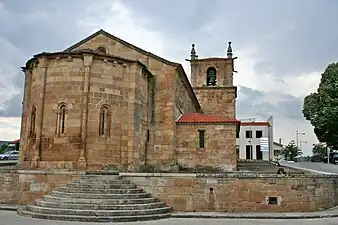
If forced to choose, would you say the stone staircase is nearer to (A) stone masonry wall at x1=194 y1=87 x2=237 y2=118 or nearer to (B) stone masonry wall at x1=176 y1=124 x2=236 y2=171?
(B) stone masonry wall at x1=176 y1=124 x2=236 y2=171

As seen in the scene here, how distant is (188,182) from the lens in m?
15.2

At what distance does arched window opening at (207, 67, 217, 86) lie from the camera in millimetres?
41844

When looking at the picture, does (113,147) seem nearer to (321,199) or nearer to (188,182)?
(188,182)

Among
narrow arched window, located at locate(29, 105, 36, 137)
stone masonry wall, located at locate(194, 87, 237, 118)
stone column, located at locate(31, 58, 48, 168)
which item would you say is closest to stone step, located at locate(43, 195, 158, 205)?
stone column, located at locate(31, 58, 48, 168)

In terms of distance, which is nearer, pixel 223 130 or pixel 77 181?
pixel 77 181

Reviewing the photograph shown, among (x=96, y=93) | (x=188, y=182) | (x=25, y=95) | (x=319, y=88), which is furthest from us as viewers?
(x=319, y=88)

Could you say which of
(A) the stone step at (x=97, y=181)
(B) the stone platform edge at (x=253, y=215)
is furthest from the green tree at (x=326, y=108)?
(A) the stone step at (x=97, y=181)

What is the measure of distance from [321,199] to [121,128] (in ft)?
33.7

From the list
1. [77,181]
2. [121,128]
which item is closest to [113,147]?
[121,128]

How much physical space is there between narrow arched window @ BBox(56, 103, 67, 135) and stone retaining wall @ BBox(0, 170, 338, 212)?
383 cm

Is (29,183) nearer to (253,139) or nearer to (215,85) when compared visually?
(215,85)

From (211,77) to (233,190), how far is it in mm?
27894

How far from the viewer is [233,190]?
14992mm

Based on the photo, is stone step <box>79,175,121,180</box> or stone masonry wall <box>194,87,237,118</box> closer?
stone step <box>79,175,121,180</box>
